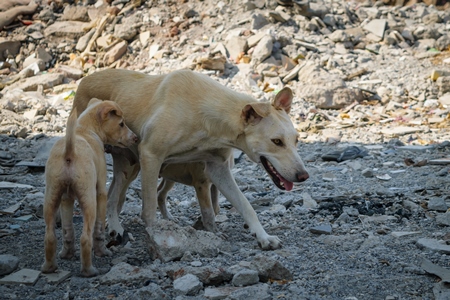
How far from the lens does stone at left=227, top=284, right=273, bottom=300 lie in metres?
3.90

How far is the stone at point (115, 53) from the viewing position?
1744cm

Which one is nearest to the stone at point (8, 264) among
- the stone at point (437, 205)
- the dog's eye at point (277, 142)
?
the dog's eye at point (277, 142)

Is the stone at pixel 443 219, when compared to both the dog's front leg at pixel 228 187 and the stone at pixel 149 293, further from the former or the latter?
the stone at pixel 149 293

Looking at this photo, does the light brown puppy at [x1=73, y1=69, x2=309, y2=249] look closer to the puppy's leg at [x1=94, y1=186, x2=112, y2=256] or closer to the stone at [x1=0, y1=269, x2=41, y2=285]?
the puppy's leg at [x1=94, y1=186, x2=112, y2=256]

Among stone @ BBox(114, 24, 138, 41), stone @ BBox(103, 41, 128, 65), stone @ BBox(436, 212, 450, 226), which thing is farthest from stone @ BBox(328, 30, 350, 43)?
stone @ BBox(436, 212, 450, 226)

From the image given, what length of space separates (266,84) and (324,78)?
4.68ft

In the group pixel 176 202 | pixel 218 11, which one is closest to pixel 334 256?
pixel 176 202

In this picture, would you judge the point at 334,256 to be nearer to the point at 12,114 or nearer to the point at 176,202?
the point at 176,202

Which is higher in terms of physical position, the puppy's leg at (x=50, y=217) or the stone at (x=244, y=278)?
the puppy's leg at (x=50, y=217)

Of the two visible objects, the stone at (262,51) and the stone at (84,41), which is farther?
the stone at (84,41)

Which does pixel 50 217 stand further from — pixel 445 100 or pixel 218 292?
pixel 445 100

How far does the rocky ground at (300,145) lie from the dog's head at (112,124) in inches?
36.8

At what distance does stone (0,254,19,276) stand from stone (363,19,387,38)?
14.8 meters

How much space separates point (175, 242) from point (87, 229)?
0.79 metres
